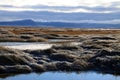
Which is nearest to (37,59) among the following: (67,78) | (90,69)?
(90,69)

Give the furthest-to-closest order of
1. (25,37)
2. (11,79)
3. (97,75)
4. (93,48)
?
(25,37) < (93,48) < (97,75) < (11,79)

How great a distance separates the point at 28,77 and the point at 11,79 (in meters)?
1.61

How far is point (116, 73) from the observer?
38094 millimetres

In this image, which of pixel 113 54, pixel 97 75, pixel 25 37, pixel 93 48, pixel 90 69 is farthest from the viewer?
pixel 25 37

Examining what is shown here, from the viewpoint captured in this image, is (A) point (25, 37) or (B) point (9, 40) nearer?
(B) point (9, 40)

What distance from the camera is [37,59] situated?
42188mm

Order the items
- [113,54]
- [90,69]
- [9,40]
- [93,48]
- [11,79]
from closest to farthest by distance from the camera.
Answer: [11,79] < [90,69] < [113,54] < [93,48] < [9,40]

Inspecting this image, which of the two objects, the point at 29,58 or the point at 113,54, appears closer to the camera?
the point at 29,58

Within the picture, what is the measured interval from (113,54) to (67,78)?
1121 cm

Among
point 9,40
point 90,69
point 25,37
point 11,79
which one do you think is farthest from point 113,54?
point 25,37

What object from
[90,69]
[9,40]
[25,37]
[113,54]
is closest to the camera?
[90,69]

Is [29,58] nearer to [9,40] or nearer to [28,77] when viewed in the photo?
[28,77]

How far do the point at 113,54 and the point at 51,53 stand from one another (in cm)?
697

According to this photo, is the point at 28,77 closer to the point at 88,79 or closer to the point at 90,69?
the point at 88,79
